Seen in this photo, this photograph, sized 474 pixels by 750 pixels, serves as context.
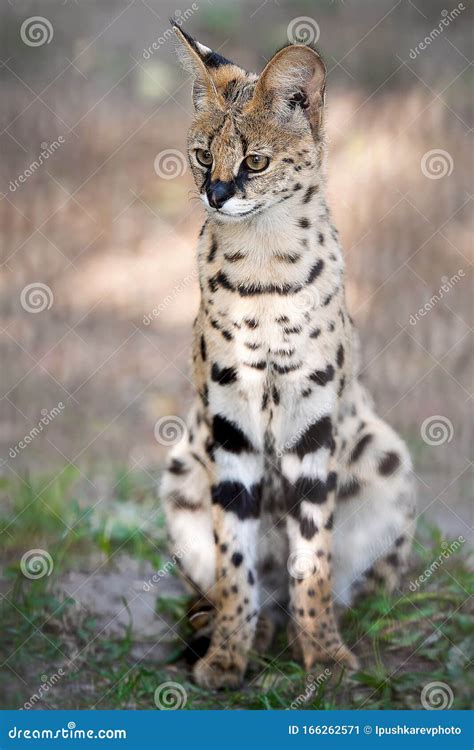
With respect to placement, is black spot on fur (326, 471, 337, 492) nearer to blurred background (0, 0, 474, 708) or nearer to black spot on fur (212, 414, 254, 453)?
black spot on fur (212, 414, 254, 453)

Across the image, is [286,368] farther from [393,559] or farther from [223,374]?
[393,559]

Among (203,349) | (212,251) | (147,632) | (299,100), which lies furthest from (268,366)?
(147,632)

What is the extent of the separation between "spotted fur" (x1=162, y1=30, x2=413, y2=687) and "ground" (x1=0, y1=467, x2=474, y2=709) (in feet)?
0.45

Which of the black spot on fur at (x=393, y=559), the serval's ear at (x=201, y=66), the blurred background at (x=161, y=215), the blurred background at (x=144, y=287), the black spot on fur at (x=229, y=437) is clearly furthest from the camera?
the blurred background at (x=161, y=215)

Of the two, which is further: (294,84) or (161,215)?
(161,215)

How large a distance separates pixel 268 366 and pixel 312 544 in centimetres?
70

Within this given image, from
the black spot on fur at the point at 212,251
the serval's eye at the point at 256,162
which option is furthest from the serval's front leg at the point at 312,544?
the serval's eye at the point at 256,162

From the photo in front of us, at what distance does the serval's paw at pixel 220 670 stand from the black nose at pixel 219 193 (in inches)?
65.6

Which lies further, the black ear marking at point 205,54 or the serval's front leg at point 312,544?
the serval's front leg at point 312,544

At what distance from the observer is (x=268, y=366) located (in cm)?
370

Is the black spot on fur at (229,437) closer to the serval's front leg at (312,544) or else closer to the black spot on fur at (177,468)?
the serval's front leg at (312,544)

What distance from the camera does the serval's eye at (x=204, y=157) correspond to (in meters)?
3.51

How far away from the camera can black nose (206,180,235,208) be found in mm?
3334

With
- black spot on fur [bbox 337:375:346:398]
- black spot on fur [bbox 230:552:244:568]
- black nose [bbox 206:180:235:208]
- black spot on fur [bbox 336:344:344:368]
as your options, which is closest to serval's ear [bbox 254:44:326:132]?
black nose [bbox 206:180:235:208]
